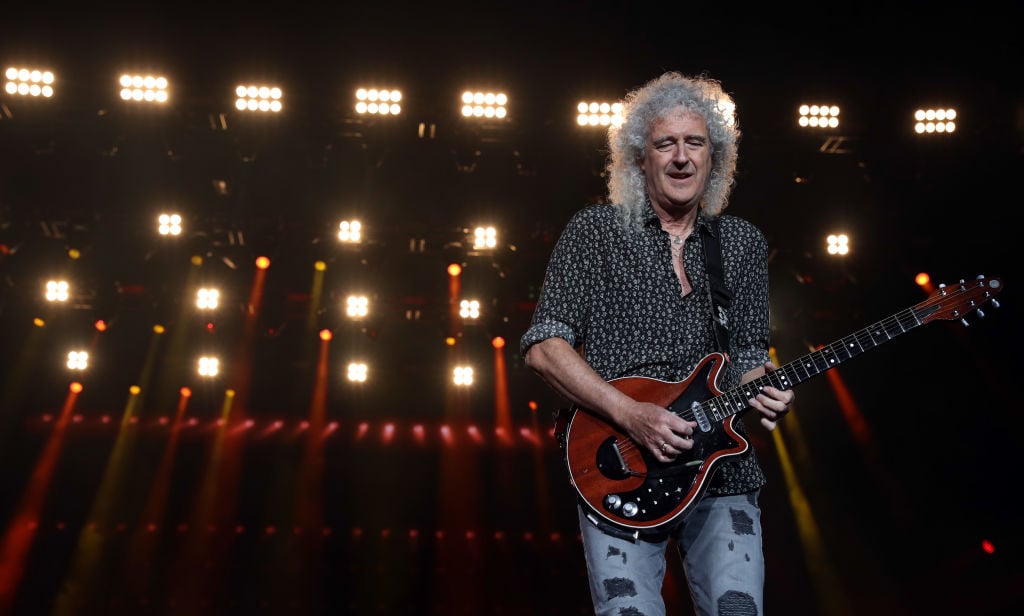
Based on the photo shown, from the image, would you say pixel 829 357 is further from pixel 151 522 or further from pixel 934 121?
pixel 934 121

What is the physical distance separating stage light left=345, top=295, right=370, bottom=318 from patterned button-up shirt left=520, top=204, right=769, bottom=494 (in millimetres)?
6887

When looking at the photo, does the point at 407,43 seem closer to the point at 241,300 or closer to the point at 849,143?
the point at 241,300

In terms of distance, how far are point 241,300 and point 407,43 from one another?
12.2 feet

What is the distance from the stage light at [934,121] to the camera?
8.45 m

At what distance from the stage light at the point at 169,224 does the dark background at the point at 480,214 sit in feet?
0.59

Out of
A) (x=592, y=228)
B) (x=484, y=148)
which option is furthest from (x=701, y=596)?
(x=484, y=148)

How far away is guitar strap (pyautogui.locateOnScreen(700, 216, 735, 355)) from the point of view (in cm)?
232

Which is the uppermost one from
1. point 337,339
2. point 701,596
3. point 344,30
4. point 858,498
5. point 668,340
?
point 344,30

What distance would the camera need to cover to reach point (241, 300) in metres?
9.12

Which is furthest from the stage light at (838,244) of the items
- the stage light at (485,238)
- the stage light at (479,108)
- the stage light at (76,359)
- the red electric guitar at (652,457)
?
the stage light at (76,359)

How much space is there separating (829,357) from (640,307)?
0.61m

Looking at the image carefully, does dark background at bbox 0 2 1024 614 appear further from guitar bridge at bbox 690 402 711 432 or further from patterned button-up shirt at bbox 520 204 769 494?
guitar bridge at bbox 690 402 711 432

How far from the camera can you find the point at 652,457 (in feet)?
6.77

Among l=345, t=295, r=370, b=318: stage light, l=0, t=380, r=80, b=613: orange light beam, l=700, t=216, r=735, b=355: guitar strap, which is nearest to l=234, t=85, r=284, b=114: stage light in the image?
l=345, t=295, r=370, b=318: stage light
